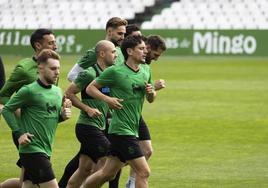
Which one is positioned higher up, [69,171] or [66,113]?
[66,113]

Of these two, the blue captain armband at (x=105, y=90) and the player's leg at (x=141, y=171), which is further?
the blue captain armband at (x=105, y=90)

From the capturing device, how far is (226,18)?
50.1 meters

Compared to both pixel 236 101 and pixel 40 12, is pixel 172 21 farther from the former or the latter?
pixel 236 101

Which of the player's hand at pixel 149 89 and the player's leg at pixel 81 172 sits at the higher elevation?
the player's hand at pixel 149 89

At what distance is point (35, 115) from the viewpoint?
34.9 feet

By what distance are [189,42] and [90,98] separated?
107 feet

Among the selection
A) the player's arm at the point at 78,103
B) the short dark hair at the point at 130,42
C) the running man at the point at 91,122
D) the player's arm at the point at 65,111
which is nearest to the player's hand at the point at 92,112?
the player's arm at the point at 78,103

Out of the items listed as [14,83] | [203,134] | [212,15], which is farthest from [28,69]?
[212,15]

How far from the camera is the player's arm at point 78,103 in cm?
1211

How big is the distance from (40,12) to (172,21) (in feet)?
25.2

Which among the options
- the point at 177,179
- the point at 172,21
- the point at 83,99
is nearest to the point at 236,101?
the point at 177,179

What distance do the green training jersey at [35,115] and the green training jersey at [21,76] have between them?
1093 millimetres

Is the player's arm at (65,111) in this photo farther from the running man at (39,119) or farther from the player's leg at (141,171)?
the player's leg at (141,171)

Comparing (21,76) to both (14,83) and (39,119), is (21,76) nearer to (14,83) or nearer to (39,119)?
(14,83)
